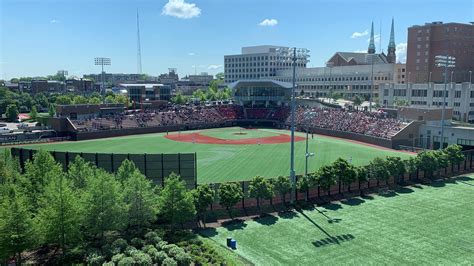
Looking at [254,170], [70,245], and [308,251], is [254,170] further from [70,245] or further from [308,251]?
[70,245]

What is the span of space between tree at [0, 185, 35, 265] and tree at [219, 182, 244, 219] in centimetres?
1417

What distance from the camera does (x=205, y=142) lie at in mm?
74500

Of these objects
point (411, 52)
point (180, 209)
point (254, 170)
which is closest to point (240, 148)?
point (254, 170)

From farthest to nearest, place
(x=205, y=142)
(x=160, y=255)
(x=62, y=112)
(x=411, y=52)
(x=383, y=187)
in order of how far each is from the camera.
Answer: (x=411, y=52) < (x=62, y=112) < (x=205, y=142) < (x=383, y=187) < (x=160, y=255)

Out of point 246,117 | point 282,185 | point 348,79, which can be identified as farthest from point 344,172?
point 348,79

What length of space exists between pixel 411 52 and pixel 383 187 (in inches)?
3827

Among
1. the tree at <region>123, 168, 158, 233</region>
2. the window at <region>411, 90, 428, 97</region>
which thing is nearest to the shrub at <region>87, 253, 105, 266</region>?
the tree at <region>123, 168, 158, 233</region>

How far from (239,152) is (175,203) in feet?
115

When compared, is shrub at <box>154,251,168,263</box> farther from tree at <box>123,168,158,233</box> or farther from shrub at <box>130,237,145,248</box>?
tree at <box>123,168,158,233</box>

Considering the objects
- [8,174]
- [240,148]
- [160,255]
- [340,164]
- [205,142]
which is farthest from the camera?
[205,142]

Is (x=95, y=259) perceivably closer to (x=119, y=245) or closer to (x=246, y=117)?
(x=119, y=245)

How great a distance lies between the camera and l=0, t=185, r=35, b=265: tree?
21.5 metres

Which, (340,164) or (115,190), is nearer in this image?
(115,190)

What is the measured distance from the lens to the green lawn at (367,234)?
83.4ft
